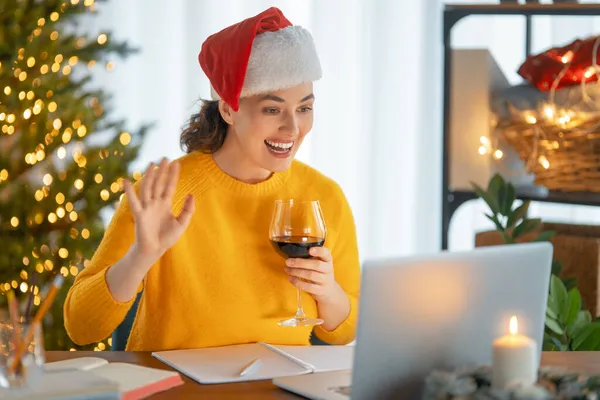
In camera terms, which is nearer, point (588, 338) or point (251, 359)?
point (251, 359)

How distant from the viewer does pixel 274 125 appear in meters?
1.77

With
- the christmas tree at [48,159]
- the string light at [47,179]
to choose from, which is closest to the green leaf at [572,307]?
the christmas tree at [48,159]

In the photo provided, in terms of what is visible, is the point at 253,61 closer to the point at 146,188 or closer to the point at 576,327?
the point at 146,188

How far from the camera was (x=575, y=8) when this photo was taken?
2246 millimetres

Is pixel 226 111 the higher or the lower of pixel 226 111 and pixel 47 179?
the higher

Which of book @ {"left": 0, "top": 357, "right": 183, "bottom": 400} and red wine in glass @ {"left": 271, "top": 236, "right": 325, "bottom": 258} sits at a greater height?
red wine in glass @ {"left": 271, "top": 236, "right": 325, "bottom": 258}

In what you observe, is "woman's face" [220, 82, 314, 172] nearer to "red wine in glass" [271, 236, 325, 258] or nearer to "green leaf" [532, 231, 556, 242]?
"red wine in glass" [271, 236, 325, 258]

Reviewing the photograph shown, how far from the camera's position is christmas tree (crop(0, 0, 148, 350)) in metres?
2.75

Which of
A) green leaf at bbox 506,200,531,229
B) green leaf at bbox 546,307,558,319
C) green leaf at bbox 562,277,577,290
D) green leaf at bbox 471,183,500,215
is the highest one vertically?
green leaf at bbox 471,183,500,215

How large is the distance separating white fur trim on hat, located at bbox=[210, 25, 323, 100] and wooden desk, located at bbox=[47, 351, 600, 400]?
588 mm

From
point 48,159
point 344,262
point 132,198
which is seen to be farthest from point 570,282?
point 48,159

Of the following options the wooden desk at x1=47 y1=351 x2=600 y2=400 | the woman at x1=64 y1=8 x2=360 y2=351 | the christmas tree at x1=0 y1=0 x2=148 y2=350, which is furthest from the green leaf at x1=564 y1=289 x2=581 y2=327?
the christmas tree at x1=0 y1=0 x2=148 y2=350

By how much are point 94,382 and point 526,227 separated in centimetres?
145

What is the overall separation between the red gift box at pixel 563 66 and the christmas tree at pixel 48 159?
1.30 m
